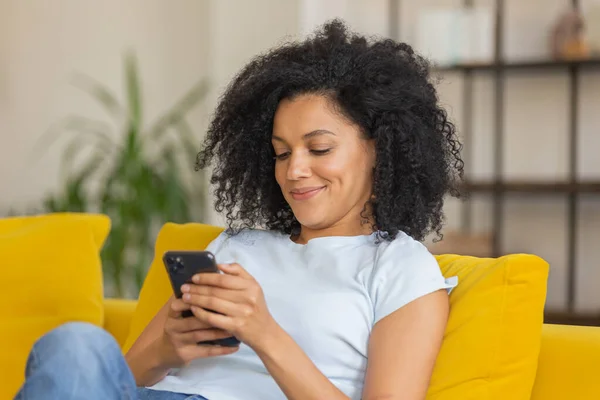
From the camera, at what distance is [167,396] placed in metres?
1.48

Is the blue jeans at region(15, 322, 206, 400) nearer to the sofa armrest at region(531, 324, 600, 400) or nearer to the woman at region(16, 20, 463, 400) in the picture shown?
the woman at region(16, 20, 463, 400)

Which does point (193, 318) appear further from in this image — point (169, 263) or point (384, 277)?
point (384, 277)

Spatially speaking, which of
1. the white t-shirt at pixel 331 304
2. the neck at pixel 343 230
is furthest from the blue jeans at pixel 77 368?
the neck at pixel 343 230

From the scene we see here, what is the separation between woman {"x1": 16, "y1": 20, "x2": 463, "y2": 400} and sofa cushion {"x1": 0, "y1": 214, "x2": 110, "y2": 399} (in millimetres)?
423

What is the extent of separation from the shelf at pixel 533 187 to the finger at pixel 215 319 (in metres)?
2.69

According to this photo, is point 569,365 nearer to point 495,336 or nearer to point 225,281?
point 495,336

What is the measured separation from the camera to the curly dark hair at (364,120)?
1626 mm

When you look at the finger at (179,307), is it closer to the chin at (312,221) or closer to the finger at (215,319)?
the finger at (215,319)

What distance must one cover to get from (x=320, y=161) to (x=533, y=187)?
2605 mm

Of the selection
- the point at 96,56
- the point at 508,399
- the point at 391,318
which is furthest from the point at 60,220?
the point at 96,56

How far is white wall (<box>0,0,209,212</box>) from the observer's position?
4.47 m

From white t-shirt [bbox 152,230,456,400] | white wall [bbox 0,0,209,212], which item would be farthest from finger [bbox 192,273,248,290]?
white wall [bbox 0,0,209,212]

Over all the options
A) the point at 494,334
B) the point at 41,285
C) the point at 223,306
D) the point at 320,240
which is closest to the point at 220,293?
the point at 223,306

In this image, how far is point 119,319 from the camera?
→ 2.11 metres
